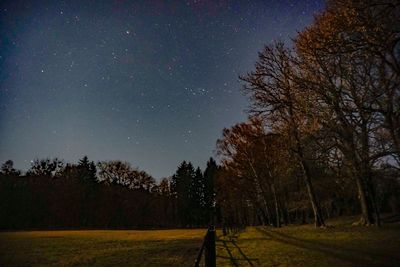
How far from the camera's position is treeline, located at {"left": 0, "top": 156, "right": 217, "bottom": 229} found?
2596 inches

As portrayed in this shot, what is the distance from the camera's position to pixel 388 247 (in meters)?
11.2

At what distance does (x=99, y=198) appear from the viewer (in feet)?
249

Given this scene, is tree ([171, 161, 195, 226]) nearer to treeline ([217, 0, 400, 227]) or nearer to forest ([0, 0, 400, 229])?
forest ([0, 0, 400, 229])

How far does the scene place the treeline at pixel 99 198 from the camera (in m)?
65.9

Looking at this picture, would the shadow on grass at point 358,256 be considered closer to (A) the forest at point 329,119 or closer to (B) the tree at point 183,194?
(A) the forest at point 329,119

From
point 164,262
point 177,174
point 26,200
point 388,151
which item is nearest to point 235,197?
point 388,151

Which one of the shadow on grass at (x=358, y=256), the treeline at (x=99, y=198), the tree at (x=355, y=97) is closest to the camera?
the shadow on grass at (x=358, y=256)

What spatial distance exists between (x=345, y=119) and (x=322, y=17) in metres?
Result: 5.93

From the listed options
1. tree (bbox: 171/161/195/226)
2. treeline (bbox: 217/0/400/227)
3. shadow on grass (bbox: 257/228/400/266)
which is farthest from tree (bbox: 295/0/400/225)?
tree (bbox: 171/161/195/226)

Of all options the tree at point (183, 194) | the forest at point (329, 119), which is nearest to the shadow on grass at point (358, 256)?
the forest at point (329, 119)

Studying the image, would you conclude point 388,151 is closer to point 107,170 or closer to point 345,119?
point 345,119

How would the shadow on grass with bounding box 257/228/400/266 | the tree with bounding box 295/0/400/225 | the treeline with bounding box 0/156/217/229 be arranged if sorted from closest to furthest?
the shadow on grass with bounding box 257/228/400/266
the tree with bounding box 295/0/400/225
the treeline with bounding box 0/156/217/229

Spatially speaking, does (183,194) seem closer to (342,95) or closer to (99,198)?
(99,198)

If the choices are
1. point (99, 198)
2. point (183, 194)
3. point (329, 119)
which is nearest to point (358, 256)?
point (329, 119)
